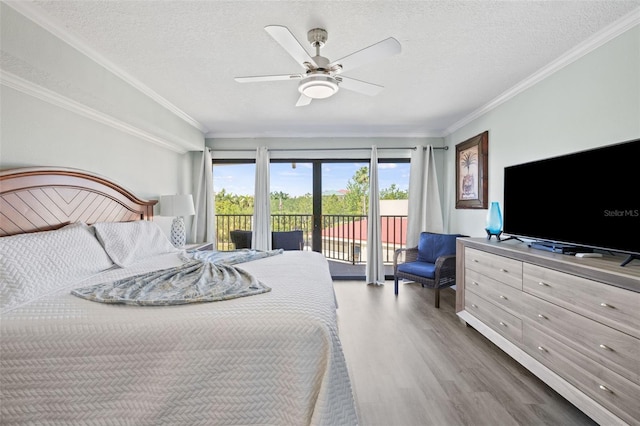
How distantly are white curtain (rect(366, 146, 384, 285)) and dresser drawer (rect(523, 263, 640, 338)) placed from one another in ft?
8.40

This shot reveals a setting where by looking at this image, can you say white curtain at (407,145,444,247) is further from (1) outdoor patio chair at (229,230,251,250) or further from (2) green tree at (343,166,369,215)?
(1) outdoor patio chair at (229,230,251,250)

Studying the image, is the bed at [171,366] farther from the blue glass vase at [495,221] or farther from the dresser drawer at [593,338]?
the blue glass vase at [495,221]

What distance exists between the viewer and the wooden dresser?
4.90 feet

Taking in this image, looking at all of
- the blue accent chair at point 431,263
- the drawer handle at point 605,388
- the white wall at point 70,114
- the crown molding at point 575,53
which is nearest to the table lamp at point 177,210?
the white wall at point 70,114

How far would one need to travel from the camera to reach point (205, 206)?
479cm

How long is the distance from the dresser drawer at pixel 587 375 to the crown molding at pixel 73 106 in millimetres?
4057

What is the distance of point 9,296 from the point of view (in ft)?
5.04

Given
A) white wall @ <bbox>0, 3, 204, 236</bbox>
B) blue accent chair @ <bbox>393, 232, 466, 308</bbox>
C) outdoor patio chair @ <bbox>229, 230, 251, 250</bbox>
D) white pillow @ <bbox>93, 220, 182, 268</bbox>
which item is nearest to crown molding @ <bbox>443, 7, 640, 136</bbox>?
blue accent chair @ <bbox>393, 232, 466, 308</bbox>

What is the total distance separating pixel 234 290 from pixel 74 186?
192 cm

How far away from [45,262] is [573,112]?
3.97m

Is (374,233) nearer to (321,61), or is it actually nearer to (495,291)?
(495,291)

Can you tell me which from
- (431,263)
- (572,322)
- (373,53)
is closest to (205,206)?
(431,263)

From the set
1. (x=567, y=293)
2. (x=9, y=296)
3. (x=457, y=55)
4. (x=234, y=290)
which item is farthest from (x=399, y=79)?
(x=9, y=296)

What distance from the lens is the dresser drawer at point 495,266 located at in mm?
2328
